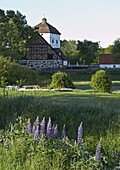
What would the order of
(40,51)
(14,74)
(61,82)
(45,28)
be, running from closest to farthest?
1. (61,82)
2. (14,74)
3. (40,51)
4. (45,28)

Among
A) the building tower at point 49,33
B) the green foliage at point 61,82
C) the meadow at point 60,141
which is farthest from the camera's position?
the building tower at point 49,33

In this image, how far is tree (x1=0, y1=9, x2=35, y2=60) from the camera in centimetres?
5408

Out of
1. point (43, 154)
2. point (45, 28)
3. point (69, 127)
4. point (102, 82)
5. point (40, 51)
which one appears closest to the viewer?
point (43, 154)

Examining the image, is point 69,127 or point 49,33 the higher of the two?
point 49,33

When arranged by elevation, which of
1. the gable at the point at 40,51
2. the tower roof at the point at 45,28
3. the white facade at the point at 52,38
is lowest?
the gable at the point at 40,51

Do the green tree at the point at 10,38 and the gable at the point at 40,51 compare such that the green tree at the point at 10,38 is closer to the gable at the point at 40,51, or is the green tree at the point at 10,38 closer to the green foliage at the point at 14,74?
the gable at the point at 40,51

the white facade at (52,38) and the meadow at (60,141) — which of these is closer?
the meadow at (60,141)

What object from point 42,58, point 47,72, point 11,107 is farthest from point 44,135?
point 42,58

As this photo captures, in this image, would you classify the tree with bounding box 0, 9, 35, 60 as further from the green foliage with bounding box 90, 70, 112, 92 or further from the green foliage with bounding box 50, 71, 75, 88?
the green foliage with bounding box 90, 70, 112, 92

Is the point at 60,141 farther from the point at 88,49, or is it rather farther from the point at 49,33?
the point at 49,33

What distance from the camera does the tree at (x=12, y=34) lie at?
5408 cm

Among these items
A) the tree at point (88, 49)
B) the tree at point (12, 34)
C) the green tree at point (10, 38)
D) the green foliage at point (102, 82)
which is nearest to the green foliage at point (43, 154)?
the green foliage at point (102, 82)

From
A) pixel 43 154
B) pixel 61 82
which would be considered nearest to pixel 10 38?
pixel 61 82

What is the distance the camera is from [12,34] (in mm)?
57469
